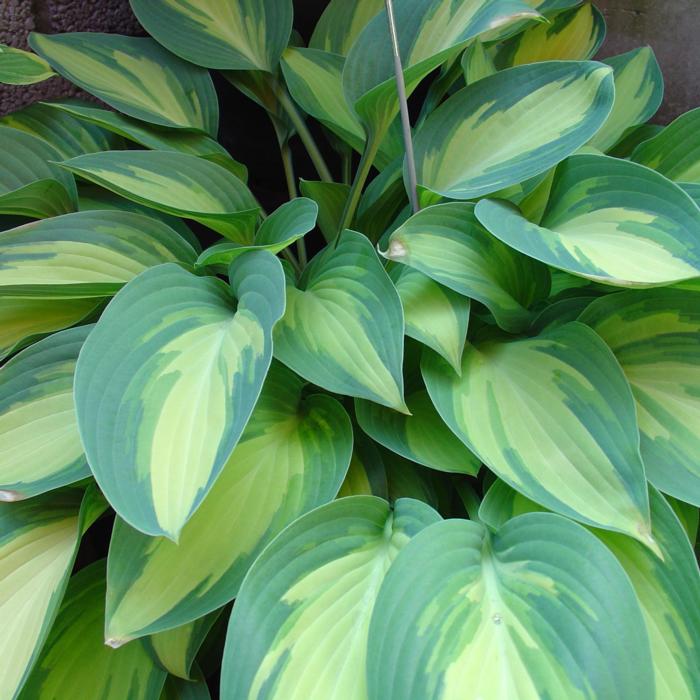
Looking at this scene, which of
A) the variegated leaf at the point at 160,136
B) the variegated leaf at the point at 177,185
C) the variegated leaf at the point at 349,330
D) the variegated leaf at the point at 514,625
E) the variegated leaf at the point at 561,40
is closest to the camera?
the variegated leaf at the point at 514,625

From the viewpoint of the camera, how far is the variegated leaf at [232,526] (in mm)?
509

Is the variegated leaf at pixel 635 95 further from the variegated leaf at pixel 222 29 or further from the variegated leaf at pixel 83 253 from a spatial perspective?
the variegated leaf at pixel 83 253

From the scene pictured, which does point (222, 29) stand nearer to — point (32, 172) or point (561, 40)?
point (32, 172)

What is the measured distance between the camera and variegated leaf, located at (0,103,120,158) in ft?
2.69

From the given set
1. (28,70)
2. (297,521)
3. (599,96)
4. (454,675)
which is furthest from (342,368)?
(28,70)

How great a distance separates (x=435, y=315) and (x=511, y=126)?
236mm

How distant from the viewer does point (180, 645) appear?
578mm

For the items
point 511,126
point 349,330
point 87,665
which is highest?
point 511,126

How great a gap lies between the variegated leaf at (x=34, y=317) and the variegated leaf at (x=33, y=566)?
0.54 ft

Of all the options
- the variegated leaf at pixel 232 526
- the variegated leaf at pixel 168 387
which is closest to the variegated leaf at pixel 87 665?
the variegated leaf at pixel 232 526

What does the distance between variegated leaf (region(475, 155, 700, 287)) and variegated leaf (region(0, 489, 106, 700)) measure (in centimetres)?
43

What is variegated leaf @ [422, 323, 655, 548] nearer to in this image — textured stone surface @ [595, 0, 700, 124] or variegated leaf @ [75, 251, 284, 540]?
variegated leaf @ [75, 251, 284, 540]

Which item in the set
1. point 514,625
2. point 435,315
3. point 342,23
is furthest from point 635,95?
point 514,625

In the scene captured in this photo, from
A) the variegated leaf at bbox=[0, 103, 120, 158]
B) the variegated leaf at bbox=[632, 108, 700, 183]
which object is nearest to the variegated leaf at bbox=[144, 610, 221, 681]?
the variegated leaf at bbox=[0, 103, 120, 158]
